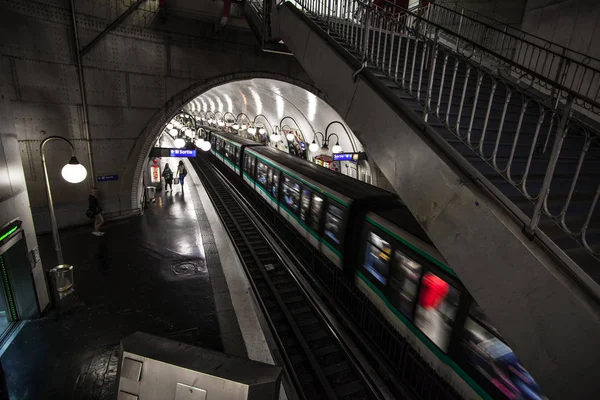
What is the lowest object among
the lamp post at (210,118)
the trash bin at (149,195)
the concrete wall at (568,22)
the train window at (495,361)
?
the trash bin at (149,195)

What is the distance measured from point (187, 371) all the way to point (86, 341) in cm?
481

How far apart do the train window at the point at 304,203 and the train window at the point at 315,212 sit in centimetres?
27

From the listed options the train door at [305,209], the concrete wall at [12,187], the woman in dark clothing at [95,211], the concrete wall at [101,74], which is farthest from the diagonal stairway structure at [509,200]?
the woman in dark clothing at [95,211]

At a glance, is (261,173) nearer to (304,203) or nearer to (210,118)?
(304,203)

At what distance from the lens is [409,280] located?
478cm

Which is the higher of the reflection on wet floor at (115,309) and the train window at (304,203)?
the train window at (304,203)

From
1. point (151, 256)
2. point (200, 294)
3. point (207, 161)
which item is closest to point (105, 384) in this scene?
point (200, 294)

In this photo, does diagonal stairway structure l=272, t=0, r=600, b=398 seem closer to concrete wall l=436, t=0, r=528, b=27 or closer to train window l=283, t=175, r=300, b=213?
train window l=283, t=175, r=300, b=213

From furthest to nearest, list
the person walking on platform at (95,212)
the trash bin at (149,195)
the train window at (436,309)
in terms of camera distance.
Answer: the trash bin at (149,195) < the person walking on platform at (95,212) < the train window at (436,309)

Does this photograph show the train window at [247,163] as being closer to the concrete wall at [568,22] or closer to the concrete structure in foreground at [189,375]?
the concrete wall at [568,22]

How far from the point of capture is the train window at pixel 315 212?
7.67 meters

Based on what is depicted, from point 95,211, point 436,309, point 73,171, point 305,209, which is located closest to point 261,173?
point 305,209

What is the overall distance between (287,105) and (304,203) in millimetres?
11713

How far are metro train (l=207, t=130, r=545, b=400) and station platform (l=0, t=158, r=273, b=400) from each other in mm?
2269
